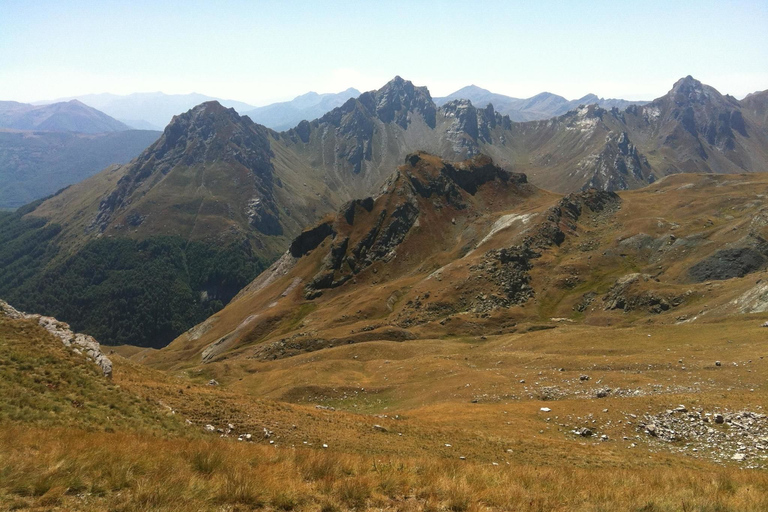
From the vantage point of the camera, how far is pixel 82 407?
66.0ft

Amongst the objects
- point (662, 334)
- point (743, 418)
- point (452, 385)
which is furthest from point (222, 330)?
point (743, 418)

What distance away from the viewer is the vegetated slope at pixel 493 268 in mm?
93938

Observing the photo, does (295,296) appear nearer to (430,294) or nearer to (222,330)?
(222,330)

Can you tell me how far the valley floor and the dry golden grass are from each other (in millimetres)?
52

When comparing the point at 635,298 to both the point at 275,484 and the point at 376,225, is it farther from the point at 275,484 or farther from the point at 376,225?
the point at 376,225

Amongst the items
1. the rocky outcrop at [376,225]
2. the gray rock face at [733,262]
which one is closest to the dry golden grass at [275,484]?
the gray rock face at [733,262]

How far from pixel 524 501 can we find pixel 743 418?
29068 millimetres

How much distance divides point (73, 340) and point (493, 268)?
10659 cm

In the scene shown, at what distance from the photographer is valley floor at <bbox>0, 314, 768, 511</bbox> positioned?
Result: 34.1 ft

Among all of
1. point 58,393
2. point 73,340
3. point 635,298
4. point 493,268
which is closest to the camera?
point 58,393

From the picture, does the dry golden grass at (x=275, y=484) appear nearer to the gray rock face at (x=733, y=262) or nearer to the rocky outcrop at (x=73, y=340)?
the rocky outcrop at (x=73, y=340)

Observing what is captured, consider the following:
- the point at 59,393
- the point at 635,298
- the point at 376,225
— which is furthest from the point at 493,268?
the point at 59,393

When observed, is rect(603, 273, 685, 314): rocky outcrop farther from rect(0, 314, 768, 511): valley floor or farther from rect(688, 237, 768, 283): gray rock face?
rect(0, 314, 768, 511): valley floor

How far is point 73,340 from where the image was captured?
1163 inches
